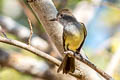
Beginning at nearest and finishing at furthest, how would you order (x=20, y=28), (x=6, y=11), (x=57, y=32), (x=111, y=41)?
1. (x=57, y=32)
2. (x=20, y=28)
3. (x=111, y=41)
4. (x=6, y=11)

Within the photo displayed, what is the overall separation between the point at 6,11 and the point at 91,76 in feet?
11.1

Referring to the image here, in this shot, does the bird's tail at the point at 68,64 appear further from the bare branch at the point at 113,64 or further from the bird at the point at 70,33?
the bare branch at the point at 113,64

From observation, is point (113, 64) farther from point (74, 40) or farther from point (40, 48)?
point (74, 40)

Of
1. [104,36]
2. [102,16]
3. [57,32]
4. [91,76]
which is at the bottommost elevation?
[104,36]

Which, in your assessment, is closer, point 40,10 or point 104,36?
point 40,10

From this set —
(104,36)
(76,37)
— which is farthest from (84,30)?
(104,36)

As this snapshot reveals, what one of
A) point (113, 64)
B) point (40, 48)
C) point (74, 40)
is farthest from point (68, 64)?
point (40, 48)

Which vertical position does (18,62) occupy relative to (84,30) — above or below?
below

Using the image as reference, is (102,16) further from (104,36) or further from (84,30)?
(84,30)

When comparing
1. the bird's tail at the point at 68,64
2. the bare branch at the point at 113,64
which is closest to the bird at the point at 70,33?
the bird's tail at the point at 68,64

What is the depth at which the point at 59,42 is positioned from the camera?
1.56 m

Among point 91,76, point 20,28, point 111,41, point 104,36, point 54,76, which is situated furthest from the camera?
point 104,36

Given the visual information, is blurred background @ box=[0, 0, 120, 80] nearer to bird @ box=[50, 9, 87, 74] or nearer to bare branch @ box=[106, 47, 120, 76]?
bare branch @ box=[106, 47, 120, 76]

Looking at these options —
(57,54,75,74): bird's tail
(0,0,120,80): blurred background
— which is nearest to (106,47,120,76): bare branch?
(0,0,120,80): blurred background
